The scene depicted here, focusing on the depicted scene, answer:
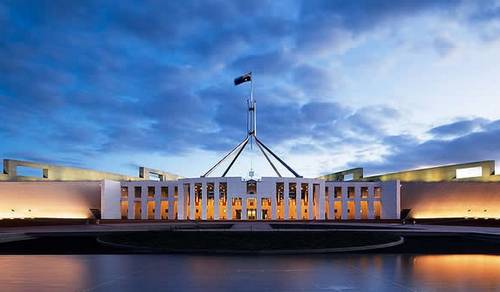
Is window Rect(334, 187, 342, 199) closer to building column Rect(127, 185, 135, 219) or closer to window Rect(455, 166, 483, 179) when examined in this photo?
window Rect(455, 166, 483, 179)

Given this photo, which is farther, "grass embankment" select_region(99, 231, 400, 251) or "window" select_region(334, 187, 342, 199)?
"window" select_region(334, 187, 342, 199)

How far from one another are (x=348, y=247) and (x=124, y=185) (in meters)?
44.4

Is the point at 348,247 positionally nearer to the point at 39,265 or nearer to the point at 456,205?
the point at 39,265

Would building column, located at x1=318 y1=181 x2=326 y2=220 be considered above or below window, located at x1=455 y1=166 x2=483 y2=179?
below

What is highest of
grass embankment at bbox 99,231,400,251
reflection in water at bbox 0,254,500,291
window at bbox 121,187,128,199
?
window at bbox 121,187,128,199

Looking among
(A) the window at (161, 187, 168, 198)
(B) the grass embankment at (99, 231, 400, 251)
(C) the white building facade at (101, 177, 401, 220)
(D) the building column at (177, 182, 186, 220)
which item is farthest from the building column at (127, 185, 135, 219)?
(B) the grass embankment at (99, 231, 400, 251)

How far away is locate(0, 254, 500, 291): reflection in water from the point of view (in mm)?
9031

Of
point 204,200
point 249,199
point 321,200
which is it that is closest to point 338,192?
point 321,200

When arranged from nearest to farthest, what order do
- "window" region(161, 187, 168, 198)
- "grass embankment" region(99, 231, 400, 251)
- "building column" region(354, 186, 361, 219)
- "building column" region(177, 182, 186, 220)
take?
"grass embankment" region(99, 231, 400, 251) → "building column" region(177, 182, 186, 220) → "building column" region(354, 186, 361, 219) → "window" region(161, 187, 168, 198)

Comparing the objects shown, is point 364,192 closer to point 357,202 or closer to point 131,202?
point 357,202

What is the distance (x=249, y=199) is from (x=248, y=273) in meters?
41.3

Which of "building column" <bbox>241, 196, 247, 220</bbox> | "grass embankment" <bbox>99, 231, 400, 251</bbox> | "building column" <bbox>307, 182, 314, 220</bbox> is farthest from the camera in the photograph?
"building column" <bbox>307, 182, 314, 220</bbox>

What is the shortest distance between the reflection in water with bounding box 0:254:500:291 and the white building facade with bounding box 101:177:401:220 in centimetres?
3660

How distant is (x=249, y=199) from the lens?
51.8 metres
